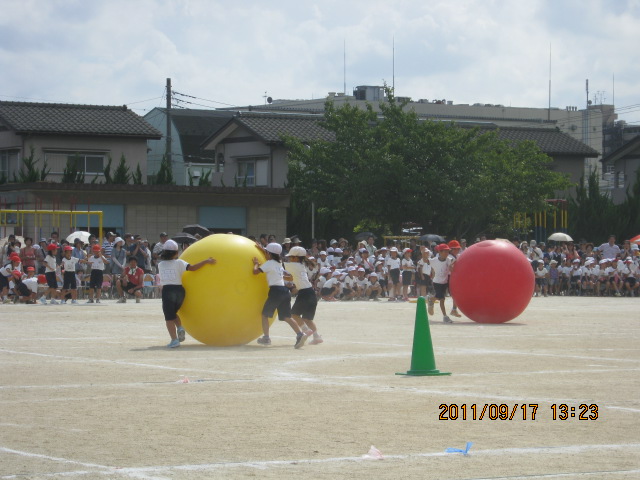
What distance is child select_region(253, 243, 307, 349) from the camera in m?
17.3

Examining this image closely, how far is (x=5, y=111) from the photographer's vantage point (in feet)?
175

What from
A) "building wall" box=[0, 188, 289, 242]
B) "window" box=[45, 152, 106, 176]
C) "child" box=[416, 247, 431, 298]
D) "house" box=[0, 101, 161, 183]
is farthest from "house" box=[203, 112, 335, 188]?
"child" box=[416, 247, 431, 298]

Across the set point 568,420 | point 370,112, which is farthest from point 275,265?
point 370,112

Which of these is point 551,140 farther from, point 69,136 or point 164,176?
point 69,136

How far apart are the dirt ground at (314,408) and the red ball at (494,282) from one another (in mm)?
3883

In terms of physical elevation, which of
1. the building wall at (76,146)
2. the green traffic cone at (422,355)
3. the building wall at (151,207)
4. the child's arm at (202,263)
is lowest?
the green traffic cone at (422,355)

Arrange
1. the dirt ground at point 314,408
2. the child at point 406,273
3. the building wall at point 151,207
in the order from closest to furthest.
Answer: the dirt ground at point 314,408 → the child at point 406,273 → the building wall at point 151,207

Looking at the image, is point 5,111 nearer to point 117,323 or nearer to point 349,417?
point 117,323

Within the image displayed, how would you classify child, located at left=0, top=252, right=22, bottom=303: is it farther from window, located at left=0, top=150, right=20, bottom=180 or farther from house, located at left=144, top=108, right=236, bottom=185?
house, located at left=144, top=108, right=236, bottom=185

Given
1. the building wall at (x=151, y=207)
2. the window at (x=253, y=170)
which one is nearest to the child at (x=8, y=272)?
the building wall at (x=151, y=207)

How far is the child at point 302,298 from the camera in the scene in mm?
17969

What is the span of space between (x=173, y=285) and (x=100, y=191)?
2890 cm

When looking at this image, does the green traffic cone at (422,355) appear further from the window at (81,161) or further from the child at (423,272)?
the window at (81,161)
